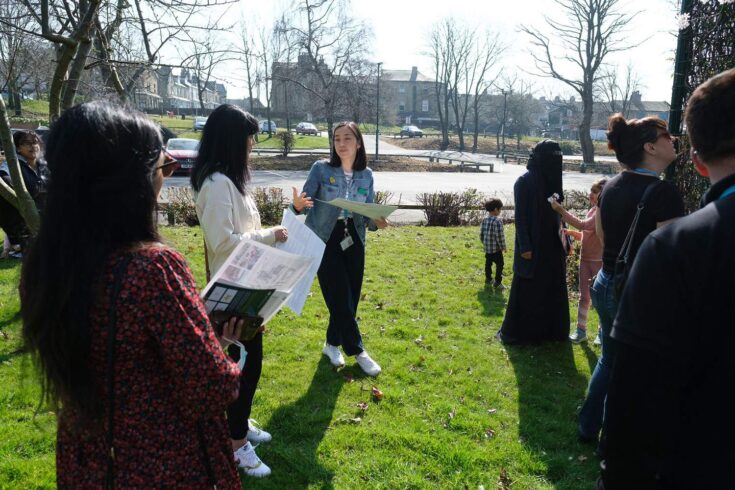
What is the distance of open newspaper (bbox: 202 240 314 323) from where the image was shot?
1.97 metres

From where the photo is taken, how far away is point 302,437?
145 inches

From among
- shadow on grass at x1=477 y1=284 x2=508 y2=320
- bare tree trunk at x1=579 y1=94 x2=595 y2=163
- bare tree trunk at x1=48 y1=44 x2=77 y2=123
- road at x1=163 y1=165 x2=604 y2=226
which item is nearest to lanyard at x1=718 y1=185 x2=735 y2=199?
bare tree trunk at x1=48 y1=44 x2=77 y2=123

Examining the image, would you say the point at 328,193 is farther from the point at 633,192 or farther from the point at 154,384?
the point at 154,384

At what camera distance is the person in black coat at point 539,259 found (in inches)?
197

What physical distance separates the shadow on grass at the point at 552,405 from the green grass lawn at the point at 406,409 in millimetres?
11

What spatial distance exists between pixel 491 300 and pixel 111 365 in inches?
238

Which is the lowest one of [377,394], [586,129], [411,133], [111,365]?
[377,394]

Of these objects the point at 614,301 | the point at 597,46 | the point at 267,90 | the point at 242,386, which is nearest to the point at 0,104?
the point at 242,386

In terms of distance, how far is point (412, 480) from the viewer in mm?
3219

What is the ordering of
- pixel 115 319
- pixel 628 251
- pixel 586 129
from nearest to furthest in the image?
pixel 115 319
pixel 628 251
pixel 586 129

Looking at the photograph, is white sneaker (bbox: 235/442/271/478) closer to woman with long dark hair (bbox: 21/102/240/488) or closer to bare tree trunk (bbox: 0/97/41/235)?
woman with long dark hair (bbox: 21/102/240/488)

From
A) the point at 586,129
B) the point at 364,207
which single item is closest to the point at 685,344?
the point at 364,207

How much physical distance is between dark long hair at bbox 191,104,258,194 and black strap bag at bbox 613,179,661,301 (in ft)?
7.08

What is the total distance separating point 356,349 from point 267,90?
4875 centimetres
